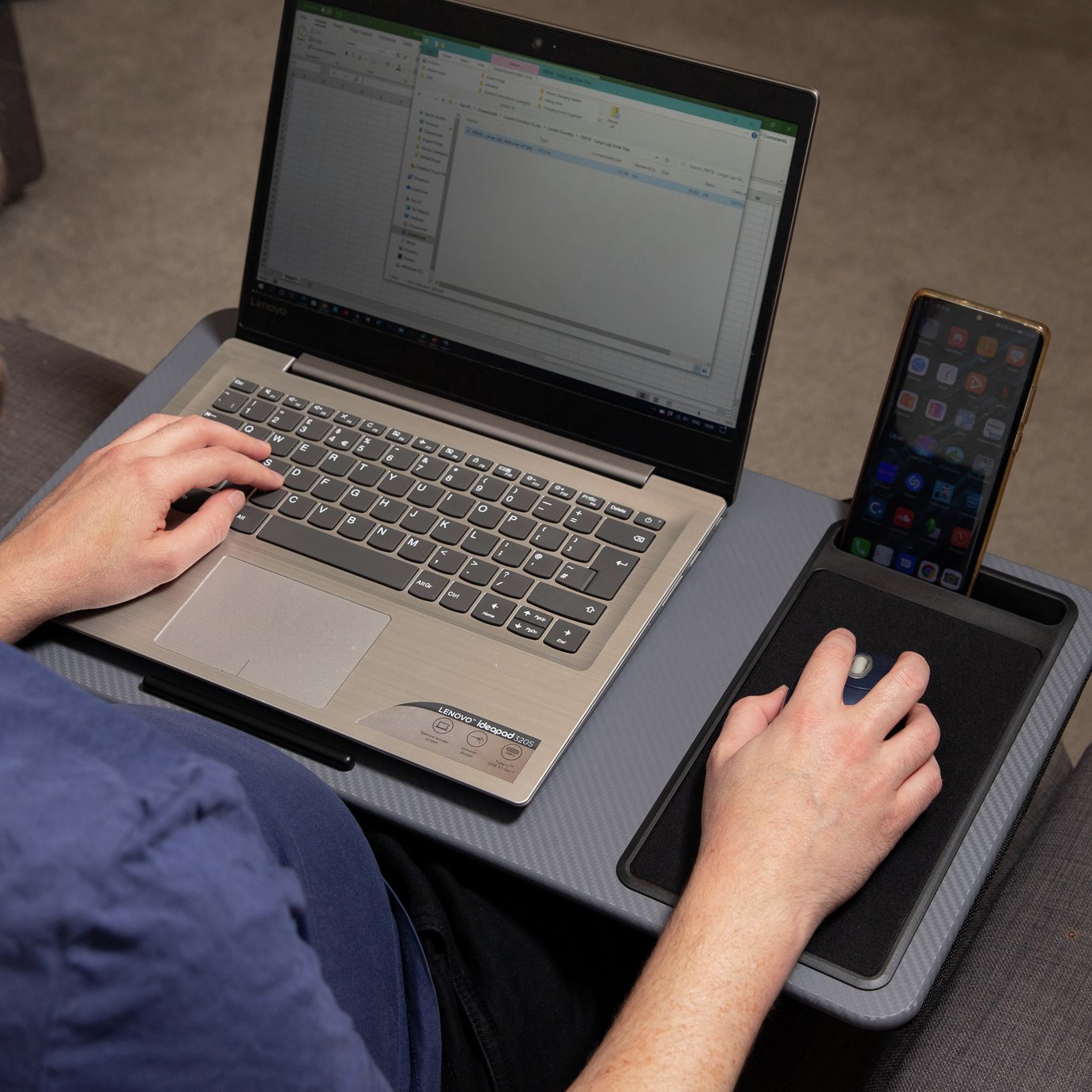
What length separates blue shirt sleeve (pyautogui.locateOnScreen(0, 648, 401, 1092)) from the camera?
395 mm

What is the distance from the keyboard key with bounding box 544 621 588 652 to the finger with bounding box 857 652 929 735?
194 mm

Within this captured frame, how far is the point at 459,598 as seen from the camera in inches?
34.5

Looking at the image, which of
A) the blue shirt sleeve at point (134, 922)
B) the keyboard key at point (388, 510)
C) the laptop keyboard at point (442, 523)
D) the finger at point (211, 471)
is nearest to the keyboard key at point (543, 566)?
the laptop keyboard at point (442, 523)

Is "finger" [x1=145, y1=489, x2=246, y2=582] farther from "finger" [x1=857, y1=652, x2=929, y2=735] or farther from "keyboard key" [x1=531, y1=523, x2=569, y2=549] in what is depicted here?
"finger" [x1=857, y1=652, x2=929, y2=735]

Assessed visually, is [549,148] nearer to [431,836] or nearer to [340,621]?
[340,621]

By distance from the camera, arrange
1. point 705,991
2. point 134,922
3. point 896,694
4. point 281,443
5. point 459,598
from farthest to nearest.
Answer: point 281,443 → point 459,598 → point 896,694 → point 705,991 → point 134,922

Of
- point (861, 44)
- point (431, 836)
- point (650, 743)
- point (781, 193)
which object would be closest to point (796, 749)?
point (650, 743)

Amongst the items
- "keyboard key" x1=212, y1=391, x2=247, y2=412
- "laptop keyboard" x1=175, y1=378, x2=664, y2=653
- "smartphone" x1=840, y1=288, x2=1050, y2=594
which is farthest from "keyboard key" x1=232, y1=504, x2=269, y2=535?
"smartphone" x1=840, y1=288, x2=1050, y2=594

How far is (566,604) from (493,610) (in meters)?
0.05

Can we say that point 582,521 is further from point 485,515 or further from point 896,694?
point 896,694

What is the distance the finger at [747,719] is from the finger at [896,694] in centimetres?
6

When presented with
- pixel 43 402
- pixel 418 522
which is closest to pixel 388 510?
pixel 418 522

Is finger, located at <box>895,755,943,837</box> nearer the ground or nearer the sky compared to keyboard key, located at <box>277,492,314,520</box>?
nearer the sky

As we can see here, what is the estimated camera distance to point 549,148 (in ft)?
2.98
